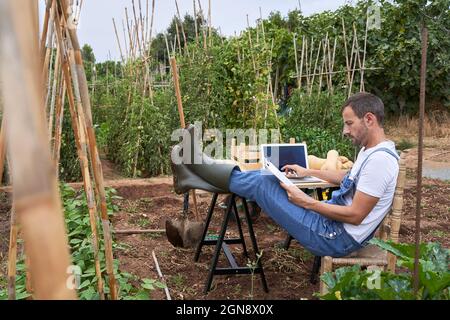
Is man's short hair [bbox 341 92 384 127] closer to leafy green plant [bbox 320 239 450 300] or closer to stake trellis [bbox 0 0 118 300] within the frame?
leafy green plant [bbox 320 239 450 300]

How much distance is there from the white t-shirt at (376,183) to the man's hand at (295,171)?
625 mm

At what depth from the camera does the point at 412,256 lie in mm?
2117

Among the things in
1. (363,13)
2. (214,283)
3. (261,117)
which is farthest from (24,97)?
(363,13)

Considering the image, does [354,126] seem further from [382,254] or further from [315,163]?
[315,163]

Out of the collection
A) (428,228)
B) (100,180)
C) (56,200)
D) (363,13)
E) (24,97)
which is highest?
(363,13)

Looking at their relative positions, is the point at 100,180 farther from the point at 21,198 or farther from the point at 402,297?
the point at 21,198

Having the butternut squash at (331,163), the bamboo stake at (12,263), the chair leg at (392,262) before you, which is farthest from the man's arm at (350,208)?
the bamboo stake at (12,263)

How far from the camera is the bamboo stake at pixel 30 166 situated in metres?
0.75

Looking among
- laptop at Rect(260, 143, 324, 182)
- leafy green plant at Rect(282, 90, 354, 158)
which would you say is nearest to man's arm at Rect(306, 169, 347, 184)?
laptop at Rect(260, 143, 324, 182)

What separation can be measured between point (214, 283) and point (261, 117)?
3.79 meters

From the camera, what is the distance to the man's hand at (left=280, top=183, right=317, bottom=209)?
9.15 ft

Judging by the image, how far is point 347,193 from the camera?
2.93 meters

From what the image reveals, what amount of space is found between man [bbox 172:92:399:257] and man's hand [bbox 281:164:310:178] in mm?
456

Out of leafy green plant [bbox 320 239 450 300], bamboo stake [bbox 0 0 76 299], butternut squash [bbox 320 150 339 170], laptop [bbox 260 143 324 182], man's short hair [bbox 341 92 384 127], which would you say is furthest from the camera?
butternut squash [bbox 320 150 339 170]
